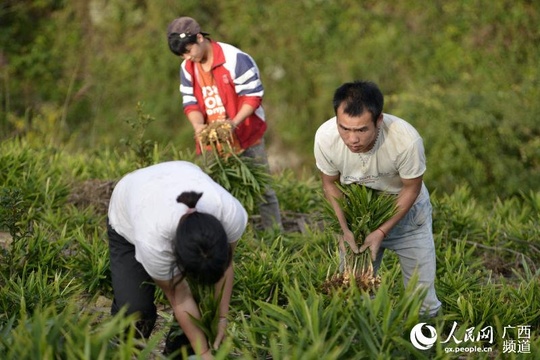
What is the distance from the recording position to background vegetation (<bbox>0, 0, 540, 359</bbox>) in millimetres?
3826

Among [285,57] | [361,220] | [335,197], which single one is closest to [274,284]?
[335,197]

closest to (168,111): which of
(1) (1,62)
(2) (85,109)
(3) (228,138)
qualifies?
(2) (85,109)

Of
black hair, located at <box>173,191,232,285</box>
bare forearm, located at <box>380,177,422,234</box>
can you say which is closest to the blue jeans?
bare forearm, located at <box>380,177,422,234</box>

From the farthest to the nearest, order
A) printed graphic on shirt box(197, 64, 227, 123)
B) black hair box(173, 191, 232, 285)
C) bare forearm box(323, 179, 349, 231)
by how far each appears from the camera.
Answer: printed graphic on shirt box(197, 64, 227, 123) < bare forearm box(323, 179, 349, 231) < black hair box(173, 191, 232, 285)

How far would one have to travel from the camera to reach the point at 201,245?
328cm

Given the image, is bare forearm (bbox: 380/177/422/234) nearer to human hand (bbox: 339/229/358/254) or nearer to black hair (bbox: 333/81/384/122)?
human hand (bbox: 339/229/358/254)

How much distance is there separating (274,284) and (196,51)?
1.66m

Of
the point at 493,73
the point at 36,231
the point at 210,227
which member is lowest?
the point at 493,73

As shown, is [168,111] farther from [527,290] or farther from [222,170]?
[527,290]

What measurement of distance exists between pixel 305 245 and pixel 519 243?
1.78m

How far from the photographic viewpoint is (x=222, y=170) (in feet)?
19.4

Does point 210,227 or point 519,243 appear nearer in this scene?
point 210,227

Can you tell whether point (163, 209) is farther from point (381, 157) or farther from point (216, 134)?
point (216, 134)

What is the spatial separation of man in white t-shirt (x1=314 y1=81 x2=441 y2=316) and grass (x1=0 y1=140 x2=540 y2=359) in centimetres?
25
